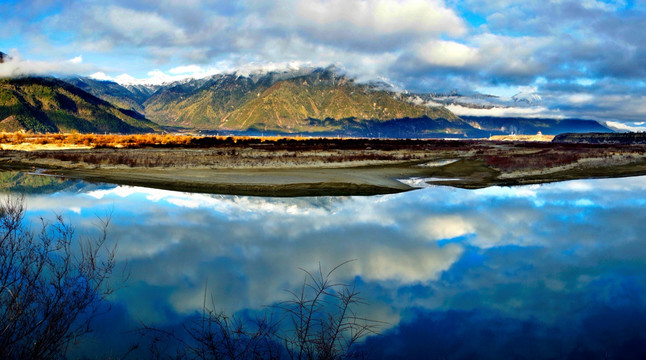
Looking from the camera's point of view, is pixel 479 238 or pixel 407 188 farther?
pixel 407 188

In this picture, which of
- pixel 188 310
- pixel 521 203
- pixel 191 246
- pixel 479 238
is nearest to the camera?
pixel 188 310

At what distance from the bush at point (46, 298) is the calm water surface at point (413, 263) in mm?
523

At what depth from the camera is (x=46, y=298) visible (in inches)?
311

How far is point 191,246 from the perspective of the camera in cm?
1440

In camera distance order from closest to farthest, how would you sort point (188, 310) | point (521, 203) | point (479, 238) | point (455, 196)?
point (188, 310)
point (479, 238)
point (521, 203)
point (455, 196)

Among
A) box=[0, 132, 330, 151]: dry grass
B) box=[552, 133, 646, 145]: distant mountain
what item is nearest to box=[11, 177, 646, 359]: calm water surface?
box=[0, 132, 330, 151]: dry grass

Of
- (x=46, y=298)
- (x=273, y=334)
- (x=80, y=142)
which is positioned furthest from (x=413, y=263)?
(x=80, y=142)

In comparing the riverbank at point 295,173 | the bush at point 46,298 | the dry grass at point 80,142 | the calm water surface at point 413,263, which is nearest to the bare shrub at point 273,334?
the calm water surface at point 413,263

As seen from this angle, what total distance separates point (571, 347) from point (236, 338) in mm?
6439

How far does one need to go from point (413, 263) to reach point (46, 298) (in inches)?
371

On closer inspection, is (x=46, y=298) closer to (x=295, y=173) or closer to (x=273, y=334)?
(x=273, y=334)

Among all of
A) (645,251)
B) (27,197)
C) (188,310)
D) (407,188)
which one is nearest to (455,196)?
(407,188)

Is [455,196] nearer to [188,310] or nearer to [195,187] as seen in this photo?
[195,187]

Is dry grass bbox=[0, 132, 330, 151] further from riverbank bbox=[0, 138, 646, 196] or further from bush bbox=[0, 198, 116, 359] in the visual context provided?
bush bbox=[0, 198, 116, 359]
